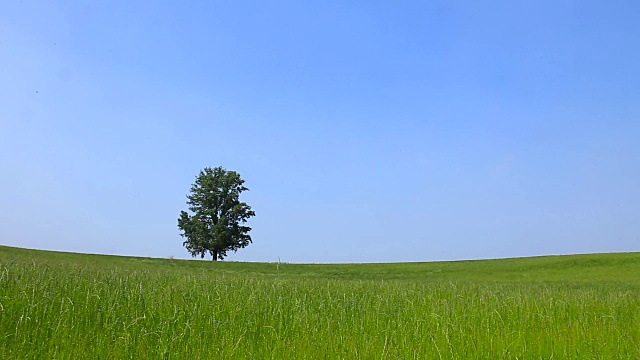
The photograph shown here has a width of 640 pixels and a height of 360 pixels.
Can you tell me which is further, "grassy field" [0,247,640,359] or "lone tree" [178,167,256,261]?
"lone tree" [178,167,256,261]

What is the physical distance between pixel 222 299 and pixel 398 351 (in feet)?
10.4

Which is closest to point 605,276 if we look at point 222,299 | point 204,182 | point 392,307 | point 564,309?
point 564,309

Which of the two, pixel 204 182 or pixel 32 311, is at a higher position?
pixel 204 182

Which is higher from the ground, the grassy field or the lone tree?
the lone tree

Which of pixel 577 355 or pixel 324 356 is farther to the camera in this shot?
pixel 577 355

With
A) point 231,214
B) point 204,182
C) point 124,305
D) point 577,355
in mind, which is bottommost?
point 577,355

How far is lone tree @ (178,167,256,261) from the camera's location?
154 ft

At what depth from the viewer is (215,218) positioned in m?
48.4

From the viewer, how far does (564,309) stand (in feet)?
29.2

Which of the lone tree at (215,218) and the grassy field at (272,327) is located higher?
the lone tree at (215,218)

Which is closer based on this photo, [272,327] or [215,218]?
[272,327]

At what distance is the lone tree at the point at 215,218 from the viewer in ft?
154

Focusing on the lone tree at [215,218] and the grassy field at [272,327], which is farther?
the lone tree at [215,218]

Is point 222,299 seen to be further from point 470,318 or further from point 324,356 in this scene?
point 470,318
